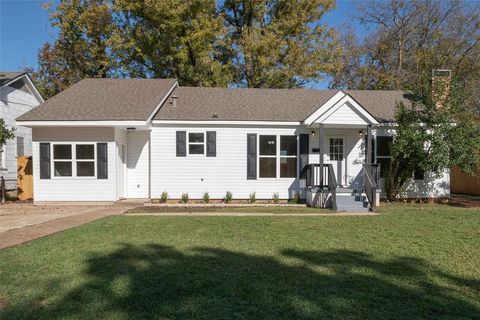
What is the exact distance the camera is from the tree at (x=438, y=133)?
1312cm

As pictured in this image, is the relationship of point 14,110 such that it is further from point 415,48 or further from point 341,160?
point 415,48

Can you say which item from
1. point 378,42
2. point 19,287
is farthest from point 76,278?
point 378,42

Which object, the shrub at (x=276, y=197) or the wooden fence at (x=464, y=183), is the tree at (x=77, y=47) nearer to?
the shrub at (x=276, y=197)

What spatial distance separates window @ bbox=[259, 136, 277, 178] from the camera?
47.5ft

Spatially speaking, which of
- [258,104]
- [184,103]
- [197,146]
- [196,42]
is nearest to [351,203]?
[258,104]

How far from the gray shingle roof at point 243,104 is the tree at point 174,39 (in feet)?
19.7

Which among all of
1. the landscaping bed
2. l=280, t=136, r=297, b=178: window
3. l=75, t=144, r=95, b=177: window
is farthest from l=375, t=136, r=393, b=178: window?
l=75, t=144, r=95, b=177: window

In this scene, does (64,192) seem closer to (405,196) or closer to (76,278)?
(76,278)

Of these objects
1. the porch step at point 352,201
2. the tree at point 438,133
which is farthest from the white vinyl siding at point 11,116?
the tree at point 438,133

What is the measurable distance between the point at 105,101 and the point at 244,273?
37.1 feet

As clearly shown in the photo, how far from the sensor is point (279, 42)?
2286 centimetres

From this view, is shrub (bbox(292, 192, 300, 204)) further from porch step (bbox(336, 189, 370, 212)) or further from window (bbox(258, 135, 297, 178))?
porch step (bbox(336, 189, 370, 212))

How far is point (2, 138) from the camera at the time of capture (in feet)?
47.3

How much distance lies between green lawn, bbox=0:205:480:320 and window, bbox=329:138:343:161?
6.03 m
